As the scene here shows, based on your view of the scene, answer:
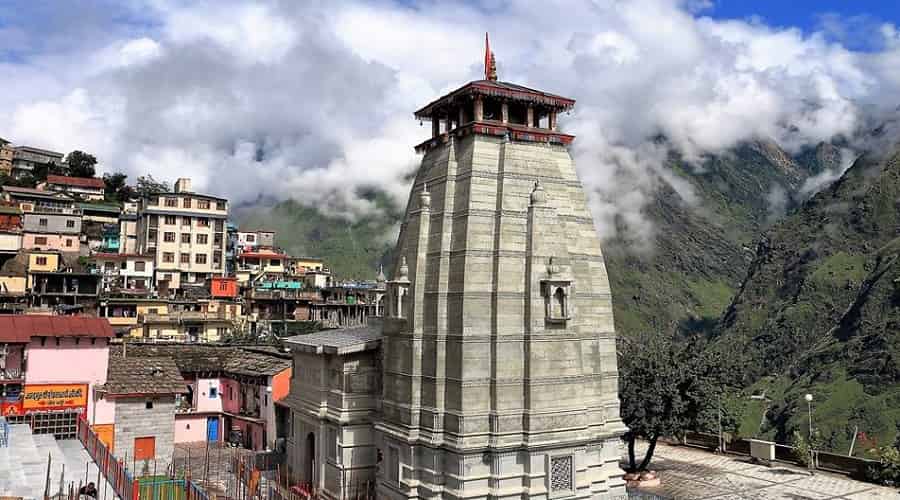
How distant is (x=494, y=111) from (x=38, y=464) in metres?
22.3

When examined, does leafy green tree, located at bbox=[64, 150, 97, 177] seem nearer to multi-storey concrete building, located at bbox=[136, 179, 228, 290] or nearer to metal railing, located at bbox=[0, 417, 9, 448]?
multi-storey concrete building, located at bbox=[136, 179, 228, 290]

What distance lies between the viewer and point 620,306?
124938 mm

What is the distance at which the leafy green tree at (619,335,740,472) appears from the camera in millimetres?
35031

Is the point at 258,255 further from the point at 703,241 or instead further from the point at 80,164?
the point at 703,241

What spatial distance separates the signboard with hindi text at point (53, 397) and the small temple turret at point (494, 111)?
20.5m

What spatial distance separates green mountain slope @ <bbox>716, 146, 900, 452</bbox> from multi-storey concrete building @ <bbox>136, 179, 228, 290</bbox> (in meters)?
60.2

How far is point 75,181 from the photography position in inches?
3760

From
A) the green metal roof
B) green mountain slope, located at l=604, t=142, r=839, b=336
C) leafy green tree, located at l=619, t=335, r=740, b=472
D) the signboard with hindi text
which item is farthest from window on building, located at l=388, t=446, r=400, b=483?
green mountain slope, located at l=604, t=142, r=839, b=336

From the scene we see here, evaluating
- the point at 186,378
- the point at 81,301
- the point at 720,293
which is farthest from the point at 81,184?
the point at 720,293

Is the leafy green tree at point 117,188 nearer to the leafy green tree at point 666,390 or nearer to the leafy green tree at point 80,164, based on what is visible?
the leafy green tree at point 80,164

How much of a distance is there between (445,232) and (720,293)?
13073cm

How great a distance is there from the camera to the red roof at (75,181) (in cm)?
9462

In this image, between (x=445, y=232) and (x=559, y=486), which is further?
(x=445, y=232)

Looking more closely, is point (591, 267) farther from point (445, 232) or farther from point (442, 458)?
point (442, 458)
